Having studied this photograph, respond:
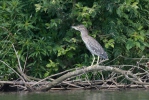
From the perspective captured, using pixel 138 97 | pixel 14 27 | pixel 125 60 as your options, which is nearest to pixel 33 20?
pixel 14 27

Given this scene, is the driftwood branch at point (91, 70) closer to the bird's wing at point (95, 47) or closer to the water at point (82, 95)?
the water at point (82, 95)

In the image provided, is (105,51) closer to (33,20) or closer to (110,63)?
(110,63)

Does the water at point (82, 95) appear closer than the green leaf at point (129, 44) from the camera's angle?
Yes

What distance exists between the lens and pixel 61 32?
15078mm

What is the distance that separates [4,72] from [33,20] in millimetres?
1543

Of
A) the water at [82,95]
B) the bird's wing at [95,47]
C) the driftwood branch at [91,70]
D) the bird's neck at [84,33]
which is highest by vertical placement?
the bird's neck at [84,33]

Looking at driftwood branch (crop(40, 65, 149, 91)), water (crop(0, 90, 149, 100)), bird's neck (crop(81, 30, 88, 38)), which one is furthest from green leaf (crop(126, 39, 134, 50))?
driftwood branch (crop(40, 65, 149, 91))

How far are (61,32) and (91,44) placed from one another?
119cm

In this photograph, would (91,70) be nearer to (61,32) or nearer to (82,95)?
(82,95)

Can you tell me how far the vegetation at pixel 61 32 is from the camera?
14.4 meters

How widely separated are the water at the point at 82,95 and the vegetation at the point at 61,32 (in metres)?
1.01

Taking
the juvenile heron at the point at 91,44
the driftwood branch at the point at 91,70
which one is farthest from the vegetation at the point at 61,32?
the driftwood branch at the point at 91,70

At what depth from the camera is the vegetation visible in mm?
14398

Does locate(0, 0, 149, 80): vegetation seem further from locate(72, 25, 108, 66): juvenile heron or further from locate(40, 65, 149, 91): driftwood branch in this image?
locate(40, 65, 149, 91): driftwood branch
